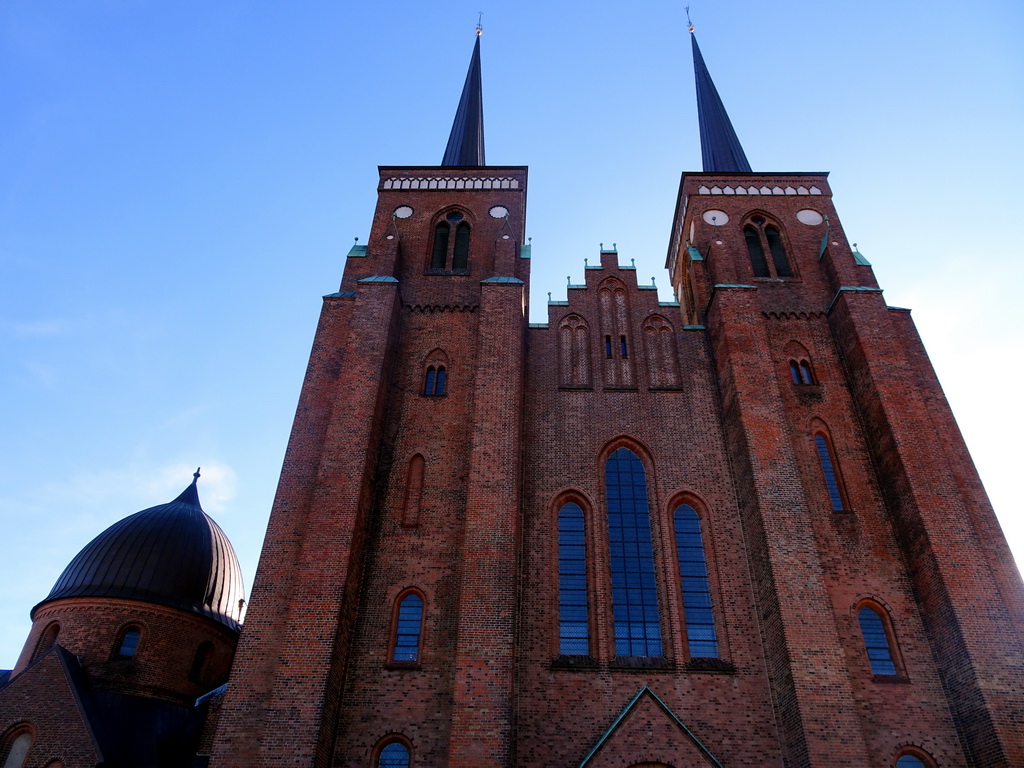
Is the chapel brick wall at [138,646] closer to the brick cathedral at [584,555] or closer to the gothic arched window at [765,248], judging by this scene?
the brick cathedral at [584,555]

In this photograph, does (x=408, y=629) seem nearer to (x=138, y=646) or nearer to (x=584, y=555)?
(x=584, y=555)

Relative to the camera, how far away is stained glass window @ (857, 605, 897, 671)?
1559cm

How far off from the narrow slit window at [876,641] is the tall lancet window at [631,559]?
430cm

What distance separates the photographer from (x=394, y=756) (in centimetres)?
1443

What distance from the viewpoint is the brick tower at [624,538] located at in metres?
14.4

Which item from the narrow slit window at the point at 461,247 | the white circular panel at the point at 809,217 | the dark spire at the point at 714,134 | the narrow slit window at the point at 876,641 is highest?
the dark spire at the point at 714,134

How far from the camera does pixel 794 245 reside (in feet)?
78.6

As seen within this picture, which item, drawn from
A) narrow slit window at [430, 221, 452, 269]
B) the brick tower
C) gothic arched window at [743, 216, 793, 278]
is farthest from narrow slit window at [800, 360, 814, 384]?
narrow slit window at [430, 221, 452, 269]

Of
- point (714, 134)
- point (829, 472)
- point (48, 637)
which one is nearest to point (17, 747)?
point (48, 637)

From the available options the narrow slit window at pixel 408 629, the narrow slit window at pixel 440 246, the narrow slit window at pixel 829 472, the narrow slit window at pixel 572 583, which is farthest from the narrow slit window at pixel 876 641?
the narrow slit window at pixel 440 246

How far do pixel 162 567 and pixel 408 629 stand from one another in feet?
41.4

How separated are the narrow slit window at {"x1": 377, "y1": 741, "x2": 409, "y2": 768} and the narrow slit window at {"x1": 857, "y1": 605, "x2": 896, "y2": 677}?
31.3 ft

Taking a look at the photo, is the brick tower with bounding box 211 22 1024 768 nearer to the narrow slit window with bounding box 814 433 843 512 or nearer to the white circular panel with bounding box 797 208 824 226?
the narrow slit window with bounding box 814 433 843 512

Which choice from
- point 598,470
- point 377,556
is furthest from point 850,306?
point 377,556
